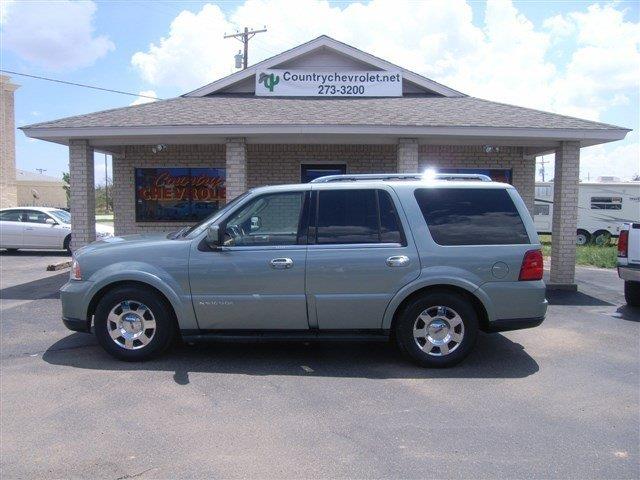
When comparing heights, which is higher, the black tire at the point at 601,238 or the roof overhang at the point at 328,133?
the roof overhang at the point at 328,133

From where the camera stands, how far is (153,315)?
5.50 m

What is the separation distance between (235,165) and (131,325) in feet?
16.3

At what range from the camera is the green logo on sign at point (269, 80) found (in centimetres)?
1236

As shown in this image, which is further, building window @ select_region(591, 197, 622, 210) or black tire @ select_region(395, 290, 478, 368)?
building window @ select_region(591, 197, 622, 210)

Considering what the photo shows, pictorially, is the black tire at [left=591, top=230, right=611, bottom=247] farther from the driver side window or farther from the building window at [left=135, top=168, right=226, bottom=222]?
the driver side window

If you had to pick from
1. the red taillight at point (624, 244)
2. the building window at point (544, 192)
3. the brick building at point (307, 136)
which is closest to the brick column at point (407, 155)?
the brick building at point (307, 136)

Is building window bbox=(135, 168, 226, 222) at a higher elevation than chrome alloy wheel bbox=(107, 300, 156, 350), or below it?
higher

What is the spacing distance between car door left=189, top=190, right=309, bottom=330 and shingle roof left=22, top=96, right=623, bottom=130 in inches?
176

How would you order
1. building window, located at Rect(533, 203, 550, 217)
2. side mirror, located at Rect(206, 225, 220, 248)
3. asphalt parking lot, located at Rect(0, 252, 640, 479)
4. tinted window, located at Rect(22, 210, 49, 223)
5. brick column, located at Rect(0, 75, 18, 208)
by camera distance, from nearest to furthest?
asphalt parking lot, located at Rect(0, 252, 640, 479), side mirror, located at Rect(206, 225, 220, 248), tinted window, located at Rect(22, 210, 49, 223), building window, located at Rect(533, 203, 550, 217), brick column, located at Rect(0, 75, 18, 208)

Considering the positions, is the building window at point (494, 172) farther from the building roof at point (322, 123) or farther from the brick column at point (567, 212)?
the brick column at point (567, 212)

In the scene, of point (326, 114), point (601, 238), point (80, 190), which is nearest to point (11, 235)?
point (80, 190)

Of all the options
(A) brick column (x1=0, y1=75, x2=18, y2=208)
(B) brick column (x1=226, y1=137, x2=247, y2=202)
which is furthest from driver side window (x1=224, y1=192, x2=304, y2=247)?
(A) brick column (x1=0, y1=75, x2=18, y2=208)

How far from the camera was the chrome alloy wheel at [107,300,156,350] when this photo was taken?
5559 mm

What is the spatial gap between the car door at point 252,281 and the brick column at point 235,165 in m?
4.59
